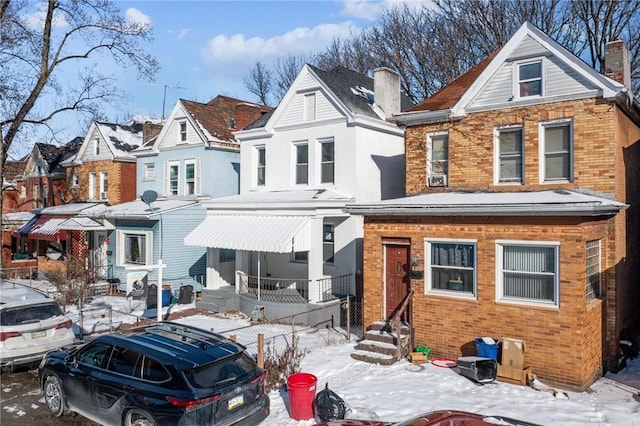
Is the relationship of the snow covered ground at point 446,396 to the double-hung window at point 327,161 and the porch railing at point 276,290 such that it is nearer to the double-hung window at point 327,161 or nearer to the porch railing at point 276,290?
the porch railing at point 276,290

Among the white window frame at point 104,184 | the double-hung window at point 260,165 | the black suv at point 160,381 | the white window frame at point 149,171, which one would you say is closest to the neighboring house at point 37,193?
the white window frame at point 104,184

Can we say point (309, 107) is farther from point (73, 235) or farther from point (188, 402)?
point (73, 235)

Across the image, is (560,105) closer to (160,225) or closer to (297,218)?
(297,218)

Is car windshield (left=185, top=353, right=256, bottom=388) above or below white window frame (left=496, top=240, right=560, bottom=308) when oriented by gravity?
below

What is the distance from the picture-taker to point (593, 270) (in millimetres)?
12047

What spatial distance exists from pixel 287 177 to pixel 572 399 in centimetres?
1414

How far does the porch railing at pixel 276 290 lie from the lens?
1817 centimetres

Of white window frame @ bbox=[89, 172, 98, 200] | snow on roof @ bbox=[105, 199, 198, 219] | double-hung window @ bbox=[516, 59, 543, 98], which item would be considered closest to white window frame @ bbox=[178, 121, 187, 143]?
snow on roof @ bbox=[105, 199, 198, 219]

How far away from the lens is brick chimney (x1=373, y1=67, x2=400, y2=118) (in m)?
21.3

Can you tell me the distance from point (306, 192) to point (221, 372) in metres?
12.4

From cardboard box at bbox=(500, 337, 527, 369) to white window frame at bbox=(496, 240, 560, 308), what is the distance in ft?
3.21

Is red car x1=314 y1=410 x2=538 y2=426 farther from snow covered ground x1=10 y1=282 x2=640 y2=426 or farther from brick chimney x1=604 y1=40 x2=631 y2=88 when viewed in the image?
brick chimney x1=604 y1=40 x2=631 y2=88

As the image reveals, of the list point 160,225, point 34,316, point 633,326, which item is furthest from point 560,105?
point 160,225

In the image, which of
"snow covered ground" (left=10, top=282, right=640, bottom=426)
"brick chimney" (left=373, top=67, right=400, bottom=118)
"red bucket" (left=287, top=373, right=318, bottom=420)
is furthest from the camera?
"brick chimney" (left=373, top=67, right=400, bottom=118)
